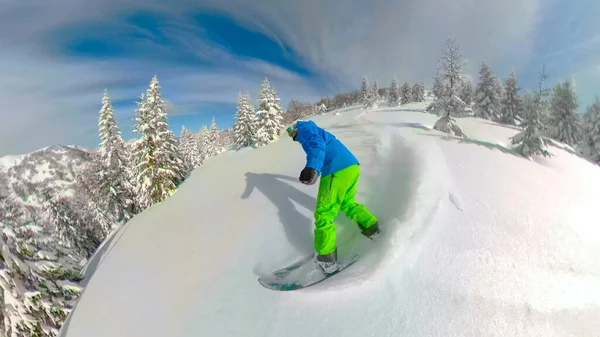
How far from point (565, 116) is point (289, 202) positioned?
146ft

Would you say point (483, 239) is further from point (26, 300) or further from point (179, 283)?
point (26, 300)

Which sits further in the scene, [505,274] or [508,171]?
[508,171]

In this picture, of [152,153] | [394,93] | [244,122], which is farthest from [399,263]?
[394,93]

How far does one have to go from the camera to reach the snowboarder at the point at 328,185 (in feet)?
11.4

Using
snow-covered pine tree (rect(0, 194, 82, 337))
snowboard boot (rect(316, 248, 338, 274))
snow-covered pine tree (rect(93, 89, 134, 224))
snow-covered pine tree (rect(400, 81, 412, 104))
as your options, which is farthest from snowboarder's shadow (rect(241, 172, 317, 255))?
snow-covered pine tree (rect(400, 81, 412, 104))

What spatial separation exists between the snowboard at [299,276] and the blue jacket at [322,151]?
126 cm

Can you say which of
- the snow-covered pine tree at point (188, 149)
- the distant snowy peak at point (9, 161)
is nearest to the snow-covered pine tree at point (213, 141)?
the snow-covered pine tree at point (188, 149)

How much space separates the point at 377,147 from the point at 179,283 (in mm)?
4920

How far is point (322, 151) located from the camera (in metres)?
3.63

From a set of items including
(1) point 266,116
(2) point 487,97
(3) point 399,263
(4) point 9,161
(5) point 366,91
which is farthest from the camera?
(5) point 366,91

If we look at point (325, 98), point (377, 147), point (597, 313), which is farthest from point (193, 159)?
point (325, 98)

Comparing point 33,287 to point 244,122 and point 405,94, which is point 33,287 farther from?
point 405,94

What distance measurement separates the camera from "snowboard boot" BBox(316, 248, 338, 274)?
3.41 m

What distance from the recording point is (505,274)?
3.00 m
